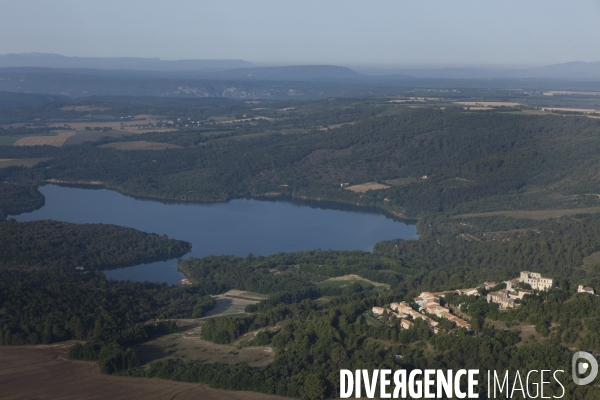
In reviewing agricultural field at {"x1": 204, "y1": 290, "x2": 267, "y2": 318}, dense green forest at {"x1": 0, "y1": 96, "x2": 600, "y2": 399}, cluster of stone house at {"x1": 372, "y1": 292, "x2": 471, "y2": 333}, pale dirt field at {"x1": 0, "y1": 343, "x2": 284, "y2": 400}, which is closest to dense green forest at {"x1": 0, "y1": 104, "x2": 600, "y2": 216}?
dense green forest at {"x1": 0, "y1": 96, "x2": 600, "y2": 399}

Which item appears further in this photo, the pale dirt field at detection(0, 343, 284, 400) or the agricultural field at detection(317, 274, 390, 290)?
the agricultural field at detection(317, 274, 390, 290)

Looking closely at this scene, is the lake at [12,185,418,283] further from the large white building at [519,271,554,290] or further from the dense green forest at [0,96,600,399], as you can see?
the large white building at [519,271,554,290]

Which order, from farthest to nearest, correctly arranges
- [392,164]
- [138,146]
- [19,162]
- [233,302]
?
[138,146], [19,162], [392,164], [233,302]

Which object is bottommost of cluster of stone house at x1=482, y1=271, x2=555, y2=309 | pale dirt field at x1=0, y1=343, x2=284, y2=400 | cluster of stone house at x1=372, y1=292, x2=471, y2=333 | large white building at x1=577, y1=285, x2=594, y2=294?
pale dirt field at x1=0, y1=343, x2=284, y2=400

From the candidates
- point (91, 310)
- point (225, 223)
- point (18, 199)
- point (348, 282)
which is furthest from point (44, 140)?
point (91, 310)

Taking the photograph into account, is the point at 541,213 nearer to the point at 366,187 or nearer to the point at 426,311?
the point at 366,187

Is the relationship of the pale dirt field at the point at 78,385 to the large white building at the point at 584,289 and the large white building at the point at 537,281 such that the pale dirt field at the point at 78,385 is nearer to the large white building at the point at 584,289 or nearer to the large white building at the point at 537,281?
the large white building at the point at 537,281
